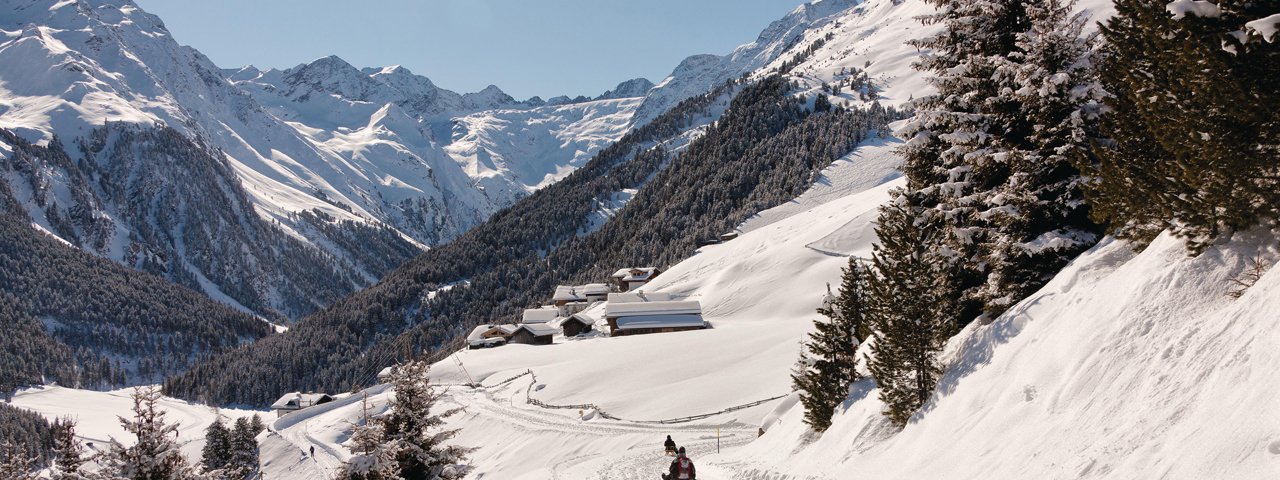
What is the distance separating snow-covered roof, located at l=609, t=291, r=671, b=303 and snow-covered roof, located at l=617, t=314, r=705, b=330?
8628mm

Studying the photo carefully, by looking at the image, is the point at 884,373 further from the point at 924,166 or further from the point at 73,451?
the point at 73,451

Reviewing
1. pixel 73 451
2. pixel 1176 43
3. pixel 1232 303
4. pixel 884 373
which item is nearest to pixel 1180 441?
pixel 1232 303

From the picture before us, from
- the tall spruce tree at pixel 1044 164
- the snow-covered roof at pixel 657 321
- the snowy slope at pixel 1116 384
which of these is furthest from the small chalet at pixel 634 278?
the snowy slope at pixel 1116 384

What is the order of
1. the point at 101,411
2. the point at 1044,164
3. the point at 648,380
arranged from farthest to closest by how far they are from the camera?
the point at 101,411 → the point at 648,380 → the point at 1044,164

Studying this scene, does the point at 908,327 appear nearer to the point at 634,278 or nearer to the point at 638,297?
the point at 638,297

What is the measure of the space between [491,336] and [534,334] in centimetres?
1231

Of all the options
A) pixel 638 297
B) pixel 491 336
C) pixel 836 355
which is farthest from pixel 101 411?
pixel 836 355

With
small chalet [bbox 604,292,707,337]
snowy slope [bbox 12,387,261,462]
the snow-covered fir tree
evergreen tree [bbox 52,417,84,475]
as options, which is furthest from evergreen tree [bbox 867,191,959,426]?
snowy slope [bbox 12,387,261,462]

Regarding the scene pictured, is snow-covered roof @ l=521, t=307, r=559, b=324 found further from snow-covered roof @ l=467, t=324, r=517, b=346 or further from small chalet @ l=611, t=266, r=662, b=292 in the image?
small chalet @ l=611, t=266, r=662, b=292

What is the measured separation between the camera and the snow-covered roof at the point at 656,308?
8394 cm

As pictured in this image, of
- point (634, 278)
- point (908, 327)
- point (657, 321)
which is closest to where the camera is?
point (908, 327)

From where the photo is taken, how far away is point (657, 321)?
82.9 meters

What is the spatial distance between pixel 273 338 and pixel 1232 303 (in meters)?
197

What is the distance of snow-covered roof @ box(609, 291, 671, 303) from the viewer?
94312 millimetres
